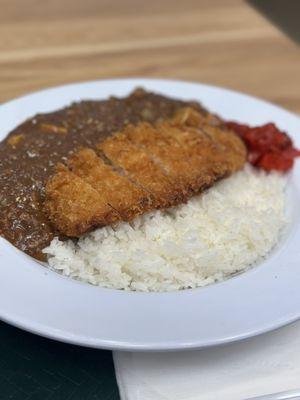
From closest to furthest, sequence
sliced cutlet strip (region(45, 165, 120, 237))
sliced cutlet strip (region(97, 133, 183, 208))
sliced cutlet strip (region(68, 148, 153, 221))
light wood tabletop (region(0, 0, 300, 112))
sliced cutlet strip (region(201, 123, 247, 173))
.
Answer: sliced cutlet strip (region(45, 165, 120, 237)), sliced cutlet strip (region(68, 148, 153, 221)), sliced cutlet strip (region(97, 133, 183, 208)), sliced cutlet strip (region(201, 123, 247, 173)), light wood tabletop (region(0, 0, 300, 112))

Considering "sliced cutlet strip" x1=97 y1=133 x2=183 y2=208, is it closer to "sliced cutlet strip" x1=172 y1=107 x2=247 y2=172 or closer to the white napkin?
"sliced cutlet strip" x1=172 y1=107 x2=247 y2=172

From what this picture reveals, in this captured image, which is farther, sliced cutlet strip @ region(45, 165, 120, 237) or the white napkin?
sliced cutlet strip @ region(45, 165, 120, 237)

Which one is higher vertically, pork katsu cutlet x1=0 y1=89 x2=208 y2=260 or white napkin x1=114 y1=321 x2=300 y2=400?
pork katsu cutlet x1=0 y1=89 x2=208 y2=260

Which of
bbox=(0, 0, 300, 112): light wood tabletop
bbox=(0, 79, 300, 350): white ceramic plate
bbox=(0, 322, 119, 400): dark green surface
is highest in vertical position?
bbox=(0, 0, 300, 112): light wood tabletop

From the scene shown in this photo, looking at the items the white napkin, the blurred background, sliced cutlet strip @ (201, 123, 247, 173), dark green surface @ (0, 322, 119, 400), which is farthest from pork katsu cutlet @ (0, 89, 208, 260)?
the blurred background

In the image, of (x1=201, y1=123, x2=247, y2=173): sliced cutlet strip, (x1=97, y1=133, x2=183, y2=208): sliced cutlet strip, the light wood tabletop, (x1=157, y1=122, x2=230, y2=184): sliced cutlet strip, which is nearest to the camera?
(x1=97, y1=133, x2=183, y2=208): sliced cutlet strip

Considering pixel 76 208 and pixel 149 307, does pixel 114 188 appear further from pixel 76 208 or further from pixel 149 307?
pixel 149 307

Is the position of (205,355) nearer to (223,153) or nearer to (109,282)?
(109,282)

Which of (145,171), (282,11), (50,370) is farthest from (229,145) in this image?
(282,11)

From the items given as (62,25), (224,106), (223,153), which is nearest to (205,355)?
(223,153)
